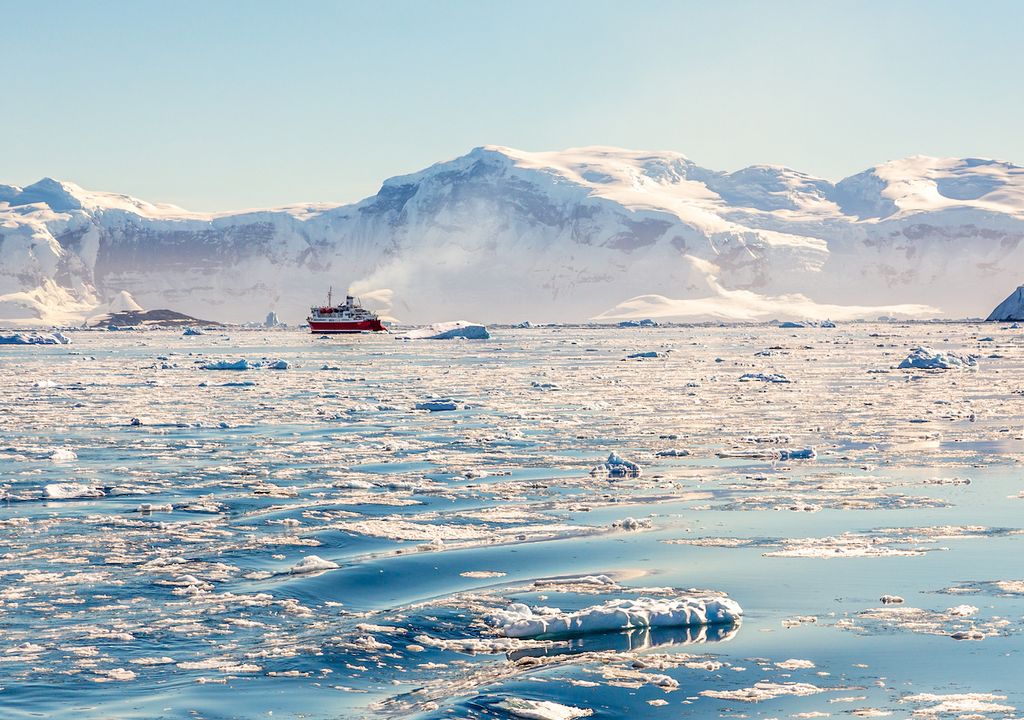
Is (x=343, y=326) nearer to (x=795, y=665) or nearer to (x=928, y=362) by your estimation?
(x=928, y=362)

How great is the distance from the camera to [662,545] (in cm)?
1066

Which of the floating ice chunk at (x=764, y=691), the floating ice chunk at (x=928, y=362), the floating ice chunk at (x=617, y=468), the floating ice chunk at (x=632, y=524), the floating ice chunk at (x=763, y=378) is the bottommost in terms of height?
the floating ice chunk at (x=764, y=691)

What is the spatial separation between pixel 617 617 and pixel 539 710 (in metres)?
1.79

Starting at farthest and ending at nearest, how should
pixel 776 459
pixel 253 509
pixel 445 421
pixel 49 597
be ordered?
pixel 445 421
pixel 776 459
pixel 253 509
pixel 49 597

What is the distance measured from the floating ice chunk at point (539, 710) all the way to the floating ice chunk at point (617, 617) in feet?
4.63

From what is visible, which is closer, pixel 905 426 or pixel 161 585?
pixel 161 585

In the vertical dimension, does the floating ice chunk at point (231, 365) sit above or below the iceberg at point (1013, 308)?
below

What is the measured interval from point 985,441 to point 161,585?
14.3m

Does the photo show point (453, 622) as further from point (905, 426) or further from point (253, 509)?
point (905, 426)

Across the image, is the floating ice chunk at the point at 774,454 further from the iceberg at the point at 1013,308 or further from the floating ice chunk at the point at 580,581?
the iceberg at the point at 1013,308

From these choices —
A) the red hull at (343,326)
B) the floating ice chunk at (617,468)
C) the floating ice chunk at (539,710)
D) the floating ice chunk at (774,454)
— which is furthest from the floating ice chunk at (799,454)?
the red hull at (343,326)

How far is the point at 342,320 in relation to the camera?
4599 inches

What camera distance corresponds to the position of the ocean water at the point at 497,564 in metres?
6.56

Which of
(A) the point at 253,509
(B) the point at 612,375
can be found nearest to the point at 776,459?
(A) the point at 253,509
